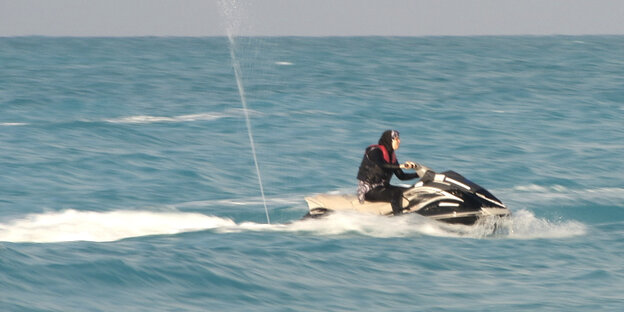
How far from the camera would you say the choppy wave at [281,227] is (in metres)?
13.1

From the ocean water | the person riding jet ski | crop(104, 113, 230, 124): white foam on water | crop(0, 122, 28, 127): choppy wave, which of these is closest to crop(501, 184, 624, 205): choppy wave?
the ocean water

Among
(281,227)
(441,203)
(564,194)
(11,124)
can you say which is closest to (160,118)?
(11,124)

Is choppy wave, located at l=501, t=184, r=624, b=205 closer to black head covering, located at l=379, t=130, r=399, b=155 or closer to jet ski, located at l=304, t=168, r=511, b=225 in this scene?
jet ski, located at l=304, t=168, r=511, b=225

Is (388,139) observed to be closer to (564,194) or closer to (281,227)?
(281,227)

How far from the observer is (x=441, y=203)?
13422 mm

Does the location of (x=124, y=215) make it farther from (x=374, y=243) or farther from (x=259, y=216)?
(x=374, y=243)

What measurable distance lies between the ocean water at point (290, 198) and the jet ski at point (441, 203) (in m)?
0.17

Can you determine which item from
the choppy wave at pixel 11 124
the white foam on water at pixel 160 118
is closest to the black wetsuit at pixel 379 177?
the white foam on water at pixel 160 118

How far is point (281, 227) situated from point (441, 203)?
2148 millimetres

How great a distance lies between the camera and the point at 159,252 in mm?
11547

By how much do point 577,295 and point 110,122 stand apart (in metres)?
19.2

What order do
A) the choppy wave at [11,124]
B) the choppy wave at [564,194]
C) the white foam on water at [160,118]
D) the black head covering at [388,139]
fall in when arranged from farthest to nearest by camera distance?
the white foam on water at [160,118]
the choppy wave at [11,124]
the choppy wave at [564,194]
the black head covering at [388,139]

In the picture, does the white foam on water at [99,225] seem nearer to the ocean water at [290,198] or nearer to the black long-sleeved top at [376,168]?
the ocean water at [290,198]

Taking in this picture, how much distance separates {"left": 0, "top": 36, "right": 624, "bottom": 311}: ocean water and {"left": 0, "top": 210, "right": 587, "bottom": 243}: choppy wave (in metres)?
A: 0.03
